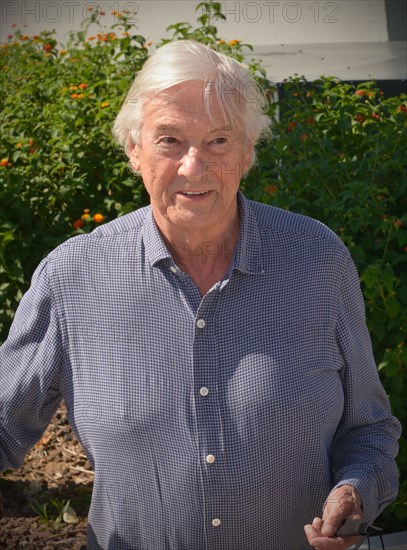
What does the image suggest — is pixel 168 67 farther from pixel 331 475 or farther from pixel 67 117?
pixel 67 117

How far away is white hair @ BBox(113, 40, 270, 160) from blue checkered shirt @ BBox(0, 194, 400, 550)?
0.78ft

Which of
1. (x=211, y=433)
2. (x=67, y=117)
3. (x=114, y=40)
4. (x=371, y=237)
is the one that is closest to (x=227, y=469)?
(x=211, y=433)

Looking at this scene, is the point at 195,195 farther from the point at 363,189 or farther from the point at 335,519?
the point at 363,189

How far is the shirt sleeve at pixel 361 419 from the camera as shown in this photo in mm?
2270

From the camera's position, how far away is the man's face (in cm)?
215

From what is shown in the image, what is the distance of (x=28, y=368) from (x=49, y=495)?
198 cm

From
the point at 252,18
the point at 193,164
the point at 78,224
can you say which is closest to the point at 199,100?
the point at 193,164

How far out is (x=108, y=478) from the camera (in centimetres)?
221

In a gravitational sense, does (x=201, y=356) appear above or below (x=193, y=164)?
below

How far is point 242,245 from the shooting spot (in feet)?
7.48

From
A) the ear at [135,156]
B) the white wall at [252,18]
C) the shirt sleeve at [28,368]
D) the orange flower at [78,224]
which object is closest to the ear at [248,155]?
the ear at [135,156]

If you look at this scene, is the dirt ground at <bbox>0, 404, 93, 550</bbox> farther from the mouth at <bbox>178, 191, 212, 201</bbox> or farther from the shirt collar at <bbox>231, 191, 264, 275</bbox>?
the mouth at <bbox>178, 191, 212, 201</bbox>

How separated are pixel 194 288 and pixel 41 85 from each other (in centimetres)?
375

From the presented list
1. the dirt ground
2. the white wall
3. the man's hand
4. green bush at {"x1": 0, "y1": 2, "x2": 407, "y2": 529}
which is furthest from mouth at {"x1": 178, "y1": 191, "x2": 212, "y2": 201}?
the white wall
